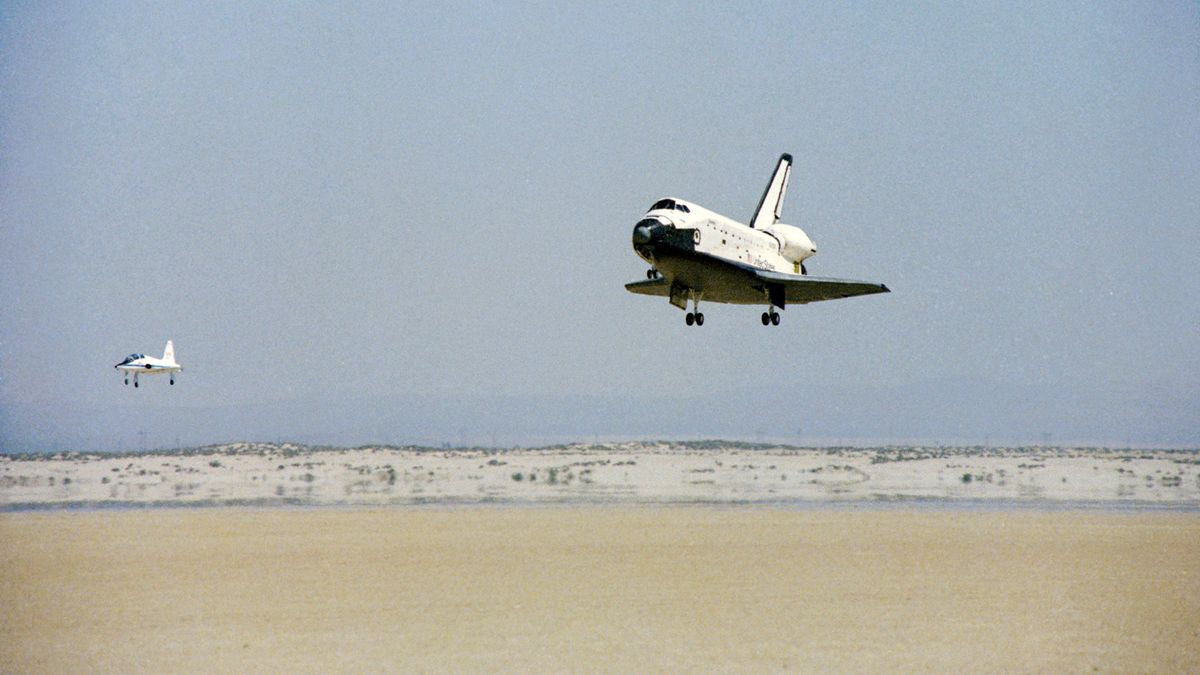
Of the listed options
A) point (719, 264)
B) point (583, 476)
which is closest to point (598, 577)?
point (719, 264)

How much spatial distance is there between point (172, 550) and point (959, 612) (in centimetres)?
3121

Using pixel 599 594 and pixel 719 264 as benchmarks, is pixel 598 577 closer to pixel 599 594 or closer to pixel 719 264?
pixel 599 594

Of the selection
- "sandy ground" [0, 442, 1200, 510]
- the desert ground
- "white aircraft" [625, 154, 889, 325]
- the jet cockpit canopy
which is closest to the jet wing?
"white aircraft" [625, 154, 889, 325]

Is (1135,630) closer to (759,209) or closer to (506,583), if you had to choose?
(506,583)

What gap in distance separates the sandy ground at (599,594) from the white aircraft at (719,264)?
32.6 feet

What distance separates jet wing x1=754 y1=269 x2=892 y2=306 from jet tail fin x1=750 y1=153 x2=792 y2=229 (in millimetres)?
10857

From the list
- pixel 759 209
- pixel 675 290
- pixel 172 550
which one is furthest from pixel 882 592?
pixel 172 550

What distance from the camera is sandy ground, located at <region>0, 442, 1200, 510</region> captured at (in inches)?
2975

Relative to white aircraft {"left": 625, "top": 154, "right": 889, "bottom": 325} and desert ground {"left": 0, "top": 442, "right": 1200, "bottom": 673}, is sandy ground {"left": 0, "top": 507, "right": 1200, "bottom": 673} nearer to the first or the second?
desert ground {"left": 0, "top": 442, "right": 1200, "bottom": 673}

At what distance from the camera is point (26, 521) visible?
6197 centimetres

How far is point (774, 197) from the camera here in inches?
2114

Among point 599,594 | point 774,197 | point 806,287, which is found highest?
point 774,197

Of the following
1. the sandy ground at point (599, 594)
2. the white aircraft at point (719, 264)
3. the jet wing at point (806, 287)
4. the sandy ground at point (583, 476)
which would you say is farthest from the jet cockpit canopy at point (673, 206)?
the sandy ground at point (583, 476)

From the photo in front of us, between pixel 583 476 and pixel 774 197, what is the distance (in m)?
42.0
